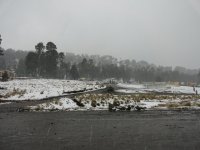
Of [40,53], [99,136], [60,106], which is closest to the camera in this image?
[99,136]

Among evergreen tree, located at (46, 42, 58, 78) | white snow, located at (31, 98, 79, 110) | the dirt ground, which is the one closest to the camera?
the dirt ground

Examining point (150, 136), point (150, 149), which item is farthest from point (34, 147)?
point (150, 136)

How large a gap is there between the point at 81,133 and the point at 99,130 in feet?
5.88

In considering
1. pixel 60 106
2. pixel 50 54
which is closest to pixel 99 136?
pixel 60 106

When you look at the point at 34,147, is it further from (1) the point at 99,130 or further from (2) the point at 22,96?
(2) the point at 22,96

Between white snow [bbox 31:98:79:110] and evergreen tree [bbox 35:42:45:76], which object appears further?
evergreen tree [bbox 35:42:45:76]

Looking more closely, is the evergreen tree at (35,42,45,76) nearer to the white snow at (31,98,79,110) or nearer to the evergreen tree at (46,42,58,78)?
the evergreen tree at (46,42,58,78)

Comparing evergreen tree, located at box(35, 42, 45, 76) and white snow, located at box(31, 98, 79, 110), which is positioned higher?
evergreen tree, located at box(35, 42, 45, 76)

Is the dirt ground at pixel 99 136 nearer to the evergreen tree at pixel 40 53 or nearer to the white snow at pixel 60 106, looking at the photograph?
the white snow at pixel 60 106

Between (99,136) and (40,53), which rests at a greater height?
(40,53)

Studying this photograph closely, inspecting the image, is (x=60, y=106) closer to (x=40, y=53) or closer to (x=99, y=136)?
(x=99, y=136)

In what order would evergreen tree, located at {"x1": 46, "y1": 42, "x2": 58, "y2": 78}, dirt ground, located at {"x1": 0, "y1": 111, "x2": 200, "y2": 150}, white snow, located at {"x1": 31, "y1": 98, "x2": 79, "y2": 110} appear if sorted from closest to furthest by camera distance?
dirt ground, located at {"x1": 0, "y1": 111, "x2": 200, "y2": 150} → white snow, located at {"x1": 31, "y1": 98, "x2": 79, "y2": 110} → evergreen tree, located at {"x1": 46, "y1": 42, "x2": 58, "y2": 78}

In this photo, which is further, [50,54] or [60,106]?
[50,54]

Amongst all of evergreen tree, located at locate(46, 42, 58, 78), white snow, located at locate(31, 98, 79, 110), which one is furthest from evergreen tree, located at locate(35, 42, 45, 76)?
white snow, located at locate(31, 98, 79, 110)
